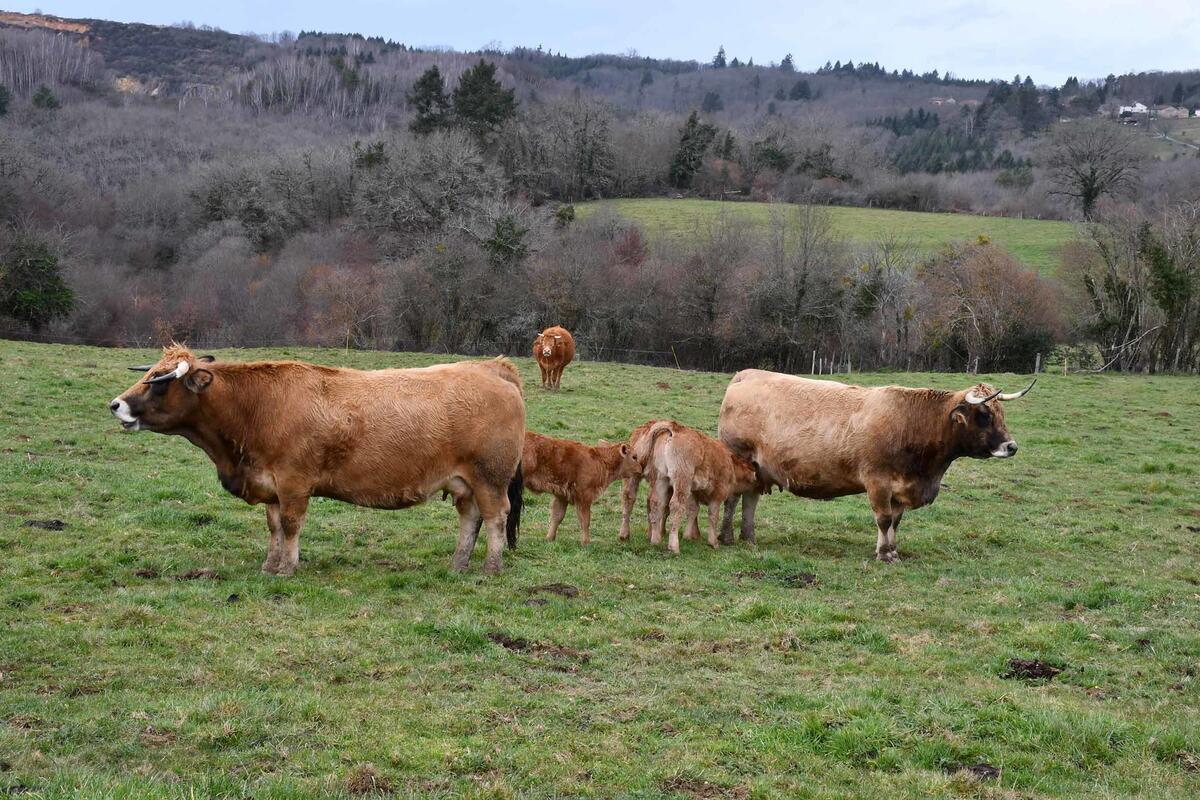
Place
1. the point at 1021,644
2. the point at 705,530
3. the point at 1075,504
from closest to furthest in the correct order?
the point at 1021,644 < the point at 705,530 < the point at 1075,504

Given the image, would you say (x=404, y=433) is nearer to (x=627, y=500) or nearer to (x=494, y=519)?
(x=494, y=519)

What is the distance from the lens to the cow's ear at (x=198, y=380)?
1110 cm

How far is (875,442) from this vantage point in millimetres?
13984

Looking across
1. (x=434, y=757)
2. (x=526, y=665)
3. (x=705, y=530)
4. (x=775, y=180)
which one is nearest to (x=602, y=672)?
(x=526, y=665)

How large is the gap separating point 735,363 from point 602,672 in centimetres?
4757

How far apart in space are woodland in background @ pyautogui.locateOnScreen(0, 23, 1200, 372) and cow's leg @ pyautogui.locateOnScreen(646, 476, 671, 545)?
3853 cm

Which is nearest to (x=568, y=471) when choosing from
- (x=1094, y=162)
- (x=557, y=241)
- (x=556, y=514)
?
(x=556, y=514)

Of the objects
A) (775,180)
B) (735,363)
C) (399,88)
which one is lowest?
(735,363)

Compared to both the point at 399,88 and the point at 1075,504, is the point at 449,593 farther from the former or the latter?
→ the point at 399,88

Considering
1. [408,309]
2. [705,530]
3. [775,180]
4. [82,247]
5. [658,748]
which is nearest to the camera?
[658,748]

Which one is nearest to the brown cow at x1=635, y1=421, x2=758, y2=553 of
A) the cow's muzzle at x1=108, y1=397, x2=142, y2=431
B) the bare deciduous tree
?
the cow's muzzle at x1=108, y1=397, x2=142, y2=431

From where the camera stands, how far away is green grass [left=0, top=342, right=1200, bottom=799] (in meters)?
6.56

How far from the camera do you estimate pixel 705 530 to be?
15.4 meters

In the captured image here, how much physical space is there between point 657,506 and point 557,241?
171 feet
